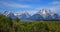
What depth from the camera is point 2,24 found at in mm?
22469

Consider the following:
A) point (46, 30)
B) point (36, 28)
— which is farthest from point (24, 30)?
point (46, 30)

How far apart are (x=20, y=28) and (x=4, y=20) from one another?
11.4 ft

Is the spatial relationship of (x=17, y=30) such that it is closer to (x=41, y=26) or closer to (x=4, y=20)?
(x=4, y=20)

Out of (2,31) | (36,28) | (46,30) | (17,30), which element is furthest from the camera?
(46,30)

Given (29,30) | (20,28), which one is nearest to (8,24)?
(20,28)

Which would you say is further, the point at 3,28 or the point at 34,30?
the point at 34,30

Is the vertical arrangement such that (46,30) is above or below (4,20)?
below

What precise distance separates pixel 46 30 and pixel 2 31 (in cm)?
1204

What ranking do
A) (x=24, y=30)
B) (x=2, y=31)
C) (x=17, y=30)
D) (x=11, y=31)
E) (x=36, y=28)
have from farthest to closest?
(x=36, y=28), (x=24, y=30), (x=17, y=30), (x=11, y=31), (x=2, y=31)

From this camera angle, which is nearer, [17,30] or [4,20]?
[4,20]

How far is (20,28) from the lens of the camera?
26.1 metres

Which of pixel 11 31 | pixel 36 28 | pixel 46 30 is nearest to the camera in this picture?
pixel 11 31

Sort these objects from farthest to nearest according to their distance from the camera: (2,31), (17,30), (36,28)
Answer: (36,28)
(17,30)
(2,31)

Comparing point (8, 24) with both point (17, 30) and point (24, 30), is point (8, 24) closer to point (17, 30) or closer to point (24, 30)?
point (17, 30)
